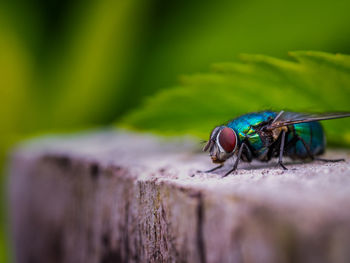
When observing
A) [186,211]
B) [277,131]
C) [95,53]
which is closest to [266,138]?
[277,131]

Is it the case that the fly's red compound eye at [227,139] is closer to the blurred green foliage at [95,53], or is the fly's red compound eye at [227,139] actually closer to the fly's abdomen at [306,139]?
the fly's abdomen at [306,139]

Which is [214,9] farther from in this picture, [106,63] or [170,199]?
[170,199]

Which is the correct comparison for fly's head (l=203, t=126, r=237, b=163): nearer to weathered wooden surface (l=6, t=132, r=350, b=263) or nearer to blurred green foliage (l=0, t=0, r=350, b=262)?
weathered wooden surface (l=6, t=132, r=350, b=263)

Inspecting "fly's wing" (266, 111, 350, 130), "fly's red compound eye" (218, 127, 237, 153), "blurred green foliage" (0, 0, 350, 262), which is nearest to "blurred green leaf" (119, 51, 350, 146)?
"fly's wing" (266, 111, 350, 130)

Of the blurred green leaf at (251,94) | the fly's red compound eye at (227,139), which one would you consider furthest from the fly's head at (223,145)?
the blurred green leaf at (251,94)

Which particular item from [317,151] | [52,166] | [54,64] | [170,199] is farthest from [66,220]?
[54,64]
